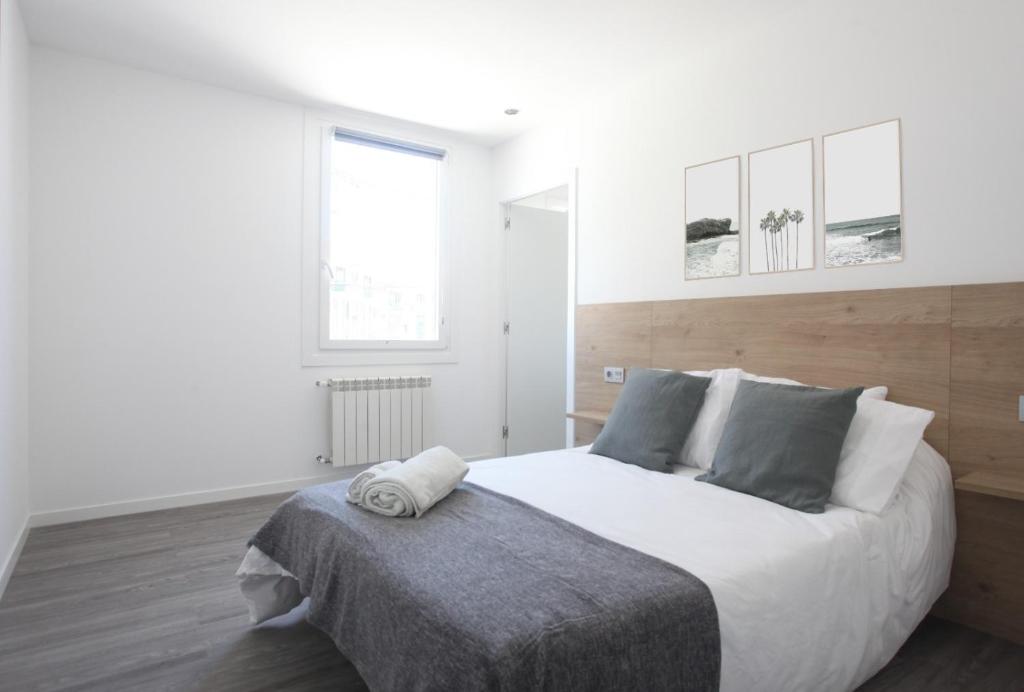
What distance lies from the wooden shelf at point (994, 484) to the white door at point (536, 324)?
3246 mm

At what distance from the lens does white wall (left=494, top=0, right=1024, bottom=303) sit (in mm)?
2169

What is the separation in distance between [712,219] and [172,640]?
3.07 m

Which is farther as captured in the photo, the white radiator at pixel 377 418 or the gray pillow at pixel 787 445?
the white radiator at pixel 377 418

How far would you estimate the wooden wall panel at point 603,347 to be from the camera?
349 cm

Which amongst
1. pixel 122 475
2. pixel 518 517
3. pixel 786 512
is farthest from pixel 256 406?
pixel 786 512

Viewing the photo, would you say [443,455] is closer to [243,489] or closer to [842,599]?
[842,599]

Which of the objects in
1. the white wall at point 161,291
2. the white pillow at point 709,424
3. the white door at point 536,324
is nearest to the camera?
the white pillow at point 709,424

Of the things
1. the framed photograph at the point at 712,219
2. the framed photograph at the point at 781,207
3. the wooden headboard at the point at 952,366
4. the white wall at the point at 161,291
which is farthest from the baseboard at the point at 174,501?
the framed photograph at the point at 781,207

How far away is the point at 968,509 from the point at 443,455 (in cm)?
201

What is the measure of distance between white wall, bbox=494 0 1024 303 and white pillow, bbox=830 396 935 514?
1.97 ft

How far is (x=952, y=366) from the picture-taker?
2.23 m

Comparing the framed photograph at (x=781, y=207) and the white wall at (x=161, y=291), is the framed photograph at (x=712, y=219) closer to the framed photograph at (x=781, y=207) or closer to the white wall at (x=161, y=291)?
the framed photograph at (x=781, y=207)

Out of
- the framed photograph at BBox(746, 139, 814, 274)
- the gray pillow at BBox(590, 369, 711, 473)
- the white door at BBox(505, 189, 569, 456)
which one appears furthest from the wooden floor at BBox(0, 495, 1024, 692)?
the white door at BBox(505, 189, 569, 456)

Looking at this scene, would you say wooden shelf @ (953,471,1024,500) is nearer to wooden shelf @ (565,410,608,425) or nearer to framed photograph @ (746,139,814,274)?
framed photograph @ (746,139,814,274)
